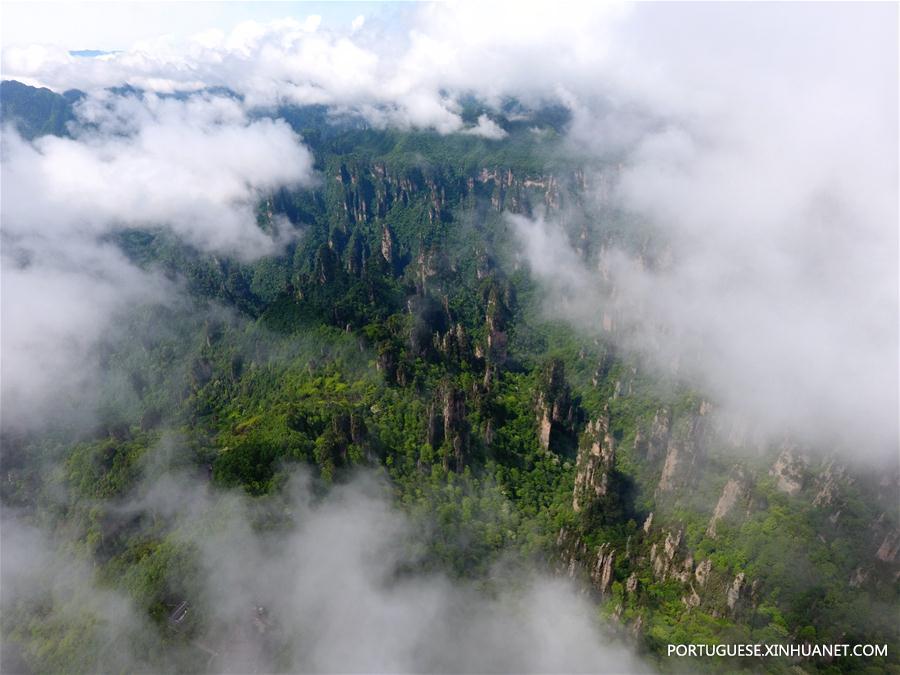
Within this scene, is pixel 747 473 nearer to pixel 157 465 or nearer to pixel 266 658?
pixel 266 658

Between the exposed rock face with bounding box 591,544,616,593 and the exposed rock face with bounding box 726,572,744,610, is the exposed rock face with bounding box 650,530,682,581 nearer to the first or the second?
the exposed rock face with bounding box 591,544,616,593

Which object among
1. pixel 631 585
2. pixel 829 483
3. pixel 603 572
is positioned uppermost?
pixel 829 483

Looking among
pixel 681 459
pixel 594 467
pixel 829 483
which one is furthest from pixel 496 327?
pixel 829 483

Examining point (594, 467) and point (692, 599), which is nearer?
point (692, 599)

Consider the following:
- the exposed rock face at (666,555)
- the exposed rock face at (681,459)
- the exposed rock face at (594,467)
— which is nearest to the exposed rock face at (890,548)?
the exposed rock face at (666,555)

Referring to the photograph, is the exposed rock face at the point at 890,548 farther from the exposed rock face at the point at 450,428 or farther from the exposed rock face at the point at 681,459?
the exposed rock face at the point at 450,428

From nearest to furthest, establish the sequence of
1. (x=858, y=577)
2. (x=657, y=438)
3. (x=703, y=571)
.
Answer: (x=858, y=577)
(x=703, y=571)
(x=657, y=438)

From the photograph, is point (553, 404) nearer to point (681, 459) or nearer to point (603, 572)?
point (681, 459)

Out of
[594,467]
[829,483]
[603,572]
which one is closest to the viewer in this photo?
[829,483]

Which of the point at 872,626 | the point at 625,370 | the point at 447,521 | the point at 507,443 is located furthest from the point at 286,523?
the point at 625,370
